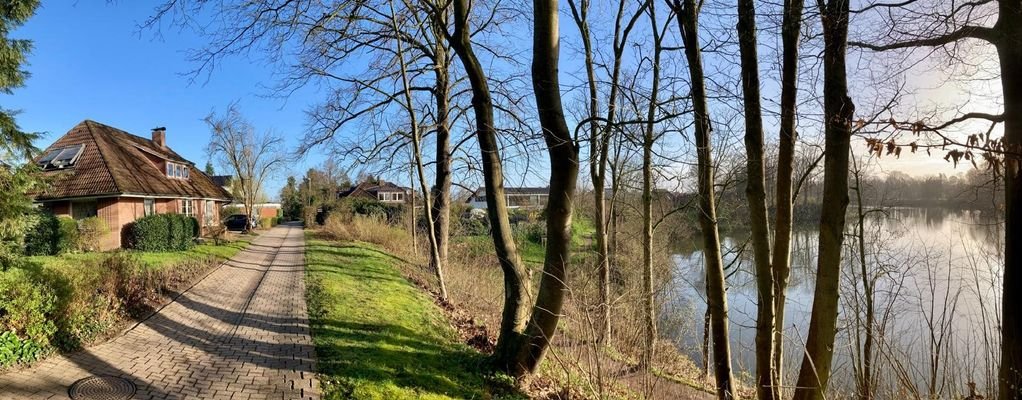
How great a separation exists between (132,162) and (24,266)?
18142 millimetres

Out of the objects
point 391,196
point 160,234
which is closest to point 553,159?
Answer: point 160,234

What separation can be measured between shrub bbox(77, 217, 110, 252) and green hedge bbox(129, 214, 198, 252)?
0.93m

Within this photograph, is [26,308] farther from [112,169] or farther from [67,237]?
[112,169]

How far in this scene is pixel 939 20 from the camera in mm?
4973

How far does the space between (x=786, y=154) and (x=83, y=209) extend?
23352 millimetres

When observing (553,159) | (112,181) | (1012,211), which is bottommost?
(1012,211)

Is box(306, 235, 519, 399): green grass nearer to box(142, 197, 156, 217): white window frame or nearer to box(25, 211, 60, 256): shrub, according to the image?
box(25, 211, 60, 256): shrub

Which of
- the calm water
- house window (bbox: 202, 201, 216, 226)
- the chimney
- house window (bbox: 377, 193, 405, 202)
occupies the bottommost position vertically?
the calm water

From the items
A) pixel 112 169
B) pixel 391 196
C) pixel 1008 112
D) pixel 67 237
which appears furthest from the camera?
pixel 391 196

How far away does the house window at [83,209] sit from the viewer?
18.1 m

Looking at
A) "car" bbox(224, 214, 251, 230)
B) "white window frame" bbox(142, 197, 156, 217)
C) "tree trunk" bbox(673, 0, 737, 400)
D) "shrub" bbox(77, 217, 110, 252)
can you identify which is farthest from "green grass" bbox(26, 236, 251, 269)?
"car" bbox(224, 214, 251, 230)

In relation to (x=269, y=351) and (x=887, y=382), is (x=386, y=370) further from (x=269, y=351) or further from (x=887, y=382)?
(x=887, y=382)

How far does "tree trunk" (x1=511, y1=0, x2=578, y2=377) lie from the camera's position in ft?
17.9

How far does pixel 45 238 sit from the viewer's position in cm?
1456
